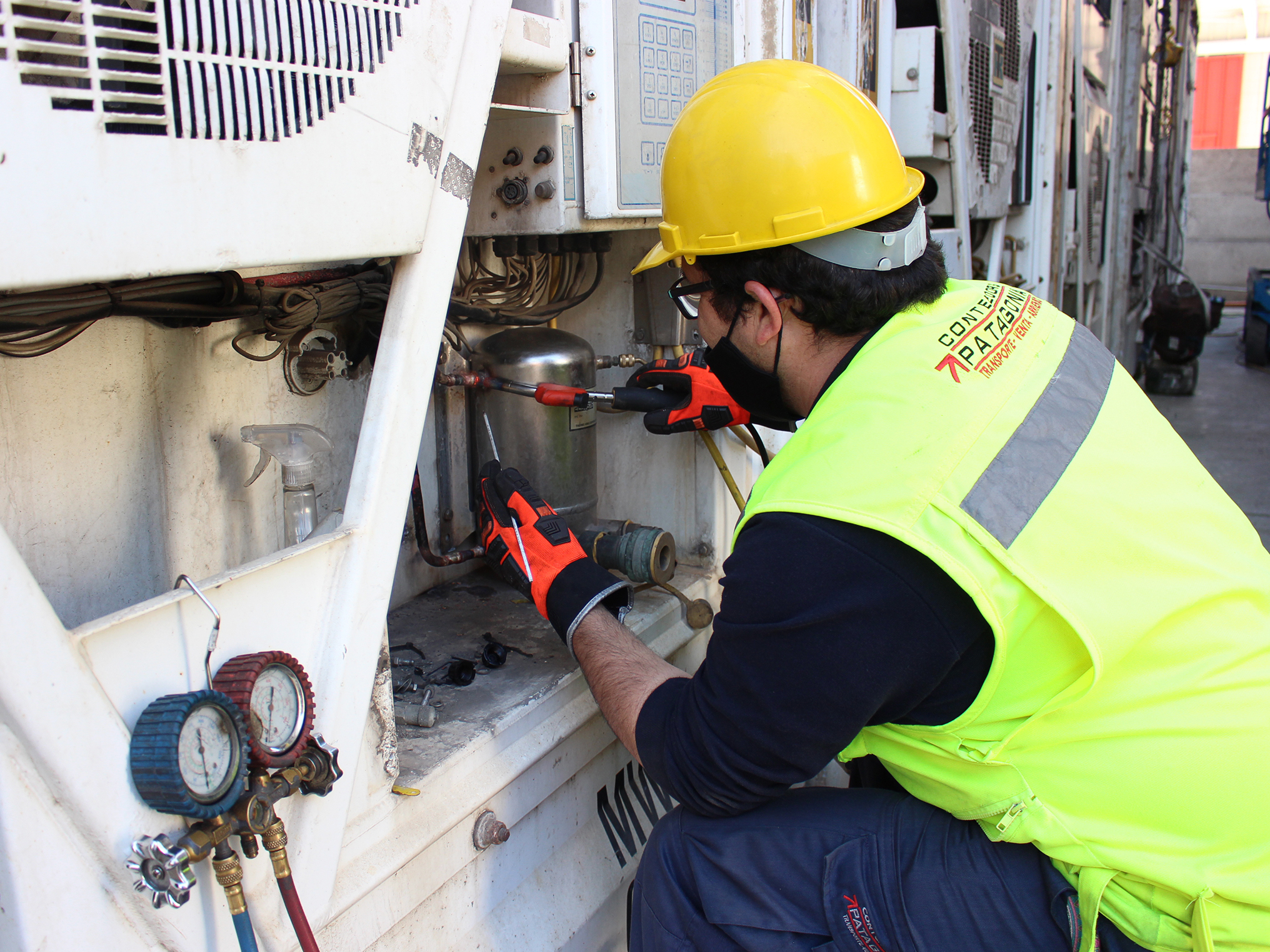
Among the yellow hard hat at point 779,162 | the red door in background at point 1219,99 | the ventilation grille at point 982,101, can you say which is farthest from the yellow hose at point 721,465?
the red door in background at point 1219,99

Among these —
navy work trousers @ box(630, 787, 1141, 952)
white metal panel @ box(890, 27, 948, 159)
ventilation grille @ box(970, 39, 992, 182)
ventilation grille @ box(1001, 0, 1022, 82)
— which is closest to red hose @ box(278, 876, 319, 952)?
navy work trousers @ box(630, 787, 1141, 952)

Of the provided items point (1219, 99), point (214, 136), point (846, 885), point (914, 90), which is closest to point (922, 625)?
Answer: point (846, 885)

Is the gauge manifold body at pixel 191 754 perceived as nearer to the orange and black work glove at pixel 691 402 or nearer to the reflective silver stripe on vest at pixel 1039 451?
the reflective silver stripe on vest at pixel 1039 451

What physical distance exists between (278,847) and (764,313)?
0.84 meters

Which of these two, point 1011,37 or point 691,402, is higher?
point 1011,37

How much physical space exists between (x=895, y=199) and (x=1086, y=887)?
839 mm

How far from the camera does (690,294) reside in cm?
138

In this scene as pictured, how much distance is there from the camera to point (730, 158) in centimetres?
127

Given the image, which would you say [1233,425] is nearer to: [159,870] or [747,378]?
[747,378]

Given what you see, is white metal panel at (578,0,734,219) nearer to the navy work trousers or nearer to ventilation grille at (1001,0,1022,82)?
the navy work trousers

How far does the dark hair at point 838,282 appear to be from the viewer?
1.24m

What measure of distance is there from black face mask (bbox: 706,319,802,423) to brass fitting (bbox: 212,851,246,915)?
836 millimetres

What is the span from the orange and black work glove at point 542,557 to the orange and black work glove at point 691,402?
0.35m

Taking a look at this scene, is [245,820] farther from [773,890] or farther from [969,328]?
[969,328]
